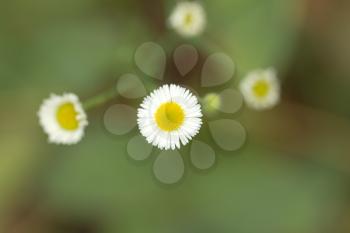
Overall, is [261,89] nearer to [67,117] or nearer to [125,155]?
[125,155]

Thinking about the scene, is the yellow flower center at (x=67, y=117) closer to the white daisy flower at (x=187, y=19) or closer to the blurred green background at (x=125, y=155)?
the blurred green background at (x=125, y=155)

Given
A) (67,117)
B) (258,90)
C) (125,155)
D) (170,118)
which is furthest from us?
(125,155)

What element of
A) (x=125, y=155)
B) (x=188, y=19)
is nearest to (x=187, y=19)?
(x=188, y=19)

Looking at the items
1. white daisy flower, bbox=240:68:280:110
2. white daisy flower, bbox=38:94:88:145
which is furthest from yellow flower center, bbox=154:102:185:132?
white daisy flower, bbox=240:68:280:110

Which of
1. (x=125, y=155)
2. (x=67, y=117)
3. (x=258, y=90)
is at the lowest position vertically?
(x=67, y=117)

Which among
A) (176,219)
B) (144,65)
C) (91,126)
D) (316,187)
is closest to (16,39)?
(91,126)

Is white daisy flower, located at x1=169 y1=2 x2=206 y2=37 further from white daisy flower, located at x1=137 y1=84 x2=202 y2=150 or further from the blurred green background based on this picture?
white daisy flower, located at x1=137 y1=84 x2=202 y2=150
